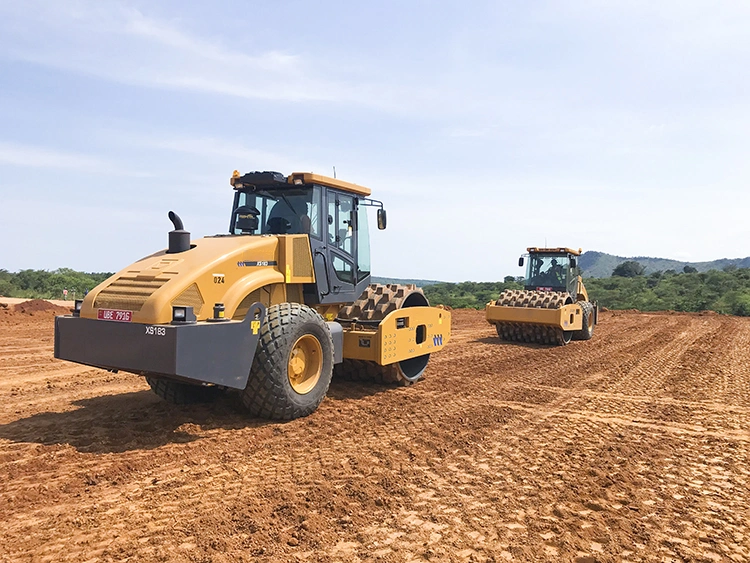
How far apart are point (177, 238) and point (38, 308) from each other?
17.0 m

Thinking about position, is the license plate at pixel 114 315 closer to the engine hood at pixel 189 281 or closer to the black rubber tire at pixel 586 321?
the engine hood at pixel 189 281

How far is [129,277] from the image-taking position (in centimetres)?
570

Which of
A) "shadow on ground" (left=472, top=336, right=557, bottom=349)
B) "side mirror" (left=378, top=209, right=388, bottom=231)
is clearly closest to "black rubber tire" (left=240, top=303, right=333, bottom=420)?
"side mirror" (left=378, top=209, right=388, bottom=231)

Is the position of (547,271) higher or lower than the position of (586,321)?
higher

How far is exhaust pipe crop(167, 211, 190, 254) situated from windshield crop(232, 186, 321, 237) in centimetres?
113

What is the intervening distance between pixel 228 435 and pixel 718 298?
37243mm

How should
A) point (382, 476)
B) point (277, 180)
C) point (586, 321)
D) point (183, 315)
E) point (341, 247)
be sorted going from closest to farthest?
point (382, 476)
point (183, 315)
point (277, 180)
point (341, 247)
point (586, 321)

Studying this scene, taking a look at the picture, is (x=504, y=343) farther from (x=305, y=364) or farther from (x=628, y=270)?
(x=628, y=270)

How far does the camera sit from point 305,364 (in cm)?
639

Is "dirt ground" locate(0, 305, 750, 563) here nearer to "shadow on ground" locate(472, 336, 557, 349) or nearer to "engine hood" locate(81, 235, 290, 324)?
"engine hood" locate(81, 235, 290, 324)

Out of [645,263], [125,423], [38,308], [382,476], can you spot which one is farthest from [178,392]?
[645,263]

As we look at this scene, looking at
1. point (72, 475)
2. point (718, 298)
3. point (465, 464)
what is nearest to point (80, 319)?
point (72, 475)

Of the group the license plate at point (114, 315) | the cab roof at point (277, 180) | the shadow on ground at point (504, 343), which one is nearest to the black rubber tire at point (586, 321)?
the shadow on ground at point (504, 343)

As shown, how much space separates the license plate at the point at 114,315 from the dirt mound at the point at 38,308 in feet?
52.6
